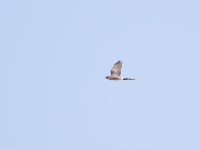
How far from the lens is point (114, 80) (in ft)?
117

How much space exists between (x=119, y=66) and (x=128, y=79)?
183 centimetres

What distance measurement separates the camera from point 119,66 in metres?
34.8

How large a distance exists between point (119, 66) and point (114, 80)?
1625 millimetres

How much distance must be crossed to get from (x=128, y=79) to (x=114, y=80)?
140cm

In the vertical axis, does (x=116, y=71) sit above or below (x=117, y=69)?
below

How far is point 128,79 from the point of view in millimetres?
35750
